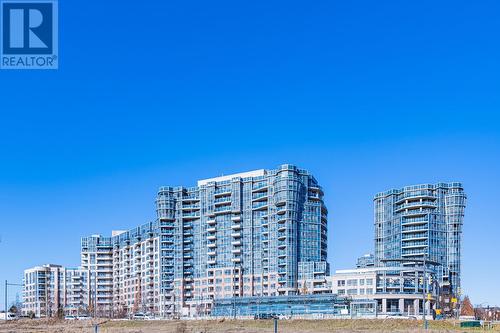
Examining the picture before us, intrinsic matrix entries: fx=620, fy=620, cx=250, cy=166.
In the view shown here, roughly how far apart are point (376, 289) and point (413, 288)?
930cm

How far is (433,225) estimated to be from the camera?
169125mm

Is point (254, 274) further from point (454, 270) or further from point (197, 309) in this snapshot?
point (454, 270)

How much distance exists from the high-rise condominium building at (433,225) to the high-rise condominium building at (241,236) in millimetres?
23454

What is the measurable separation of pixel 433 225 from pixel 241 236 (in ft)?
172

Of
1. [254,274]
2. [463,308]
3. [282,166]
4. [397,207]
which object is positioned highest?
[282,166]

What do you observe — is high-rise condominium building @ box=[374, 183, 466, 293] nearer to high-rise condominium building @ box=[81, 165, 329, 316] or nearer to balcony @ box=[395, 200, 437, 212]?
balcony @ box=[395, 200, 437, 212]

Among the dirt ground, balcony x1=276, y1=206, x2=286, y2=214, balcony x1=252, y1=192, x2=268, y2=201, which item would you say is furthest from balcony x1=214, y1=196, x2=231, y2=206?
the dirt ground

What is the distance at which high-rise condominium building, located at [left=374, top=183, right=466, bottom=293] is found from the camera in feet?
554

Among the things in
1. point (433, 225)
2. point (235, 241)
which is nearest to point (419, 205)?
point (433, 225)

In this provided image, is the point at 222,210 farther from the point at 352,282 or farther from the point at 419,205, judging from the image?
the point at 419,205

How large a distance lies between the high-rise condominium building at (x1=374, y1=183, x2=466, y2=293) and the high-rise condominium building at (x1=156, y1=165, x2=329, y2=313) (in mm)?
23454

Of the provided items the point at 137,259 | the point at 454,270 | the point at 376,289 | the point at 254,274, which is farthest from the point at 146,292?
the point at 454,270

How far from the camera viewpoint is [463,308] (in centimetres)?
16812

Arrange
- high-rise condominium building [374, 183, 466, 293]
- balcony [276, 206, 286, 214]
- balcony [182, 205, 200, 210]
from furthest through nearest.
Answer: balcony [182, 205, 200, 210] → high-rise condominium building [374, 183, 466, 293] → balcony [276, 206, 286, 214]
